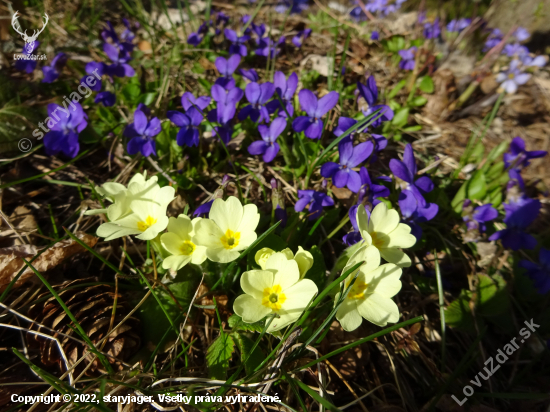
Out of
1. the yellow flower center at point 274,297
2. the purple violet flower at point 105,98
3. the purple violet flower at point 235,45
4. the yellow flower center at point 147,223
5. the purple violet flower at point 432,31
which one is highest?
the purple violet flower at point 432,31

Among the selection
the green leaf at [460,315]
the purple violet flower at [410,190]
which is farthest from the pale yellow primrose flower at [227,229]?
the green leaf at [460,315]

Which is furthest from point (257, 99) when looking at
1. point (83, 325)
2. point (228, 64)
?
point (83, 325)

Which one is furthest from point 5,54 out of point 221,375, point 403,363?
point 403,363

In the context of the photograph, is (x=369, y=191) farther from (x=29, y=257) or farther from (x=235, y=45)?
(x=235, y=45)

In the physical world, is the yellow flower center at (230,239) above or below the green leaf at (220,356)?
above

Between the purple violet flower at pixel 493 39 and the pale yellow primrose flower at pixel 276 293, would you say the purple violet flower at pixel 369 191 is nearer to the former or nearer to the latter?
the pale yellow primrose flower at pixel 276 293

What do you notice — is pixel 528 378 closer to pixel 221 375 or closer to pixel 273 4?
pixel 221 375

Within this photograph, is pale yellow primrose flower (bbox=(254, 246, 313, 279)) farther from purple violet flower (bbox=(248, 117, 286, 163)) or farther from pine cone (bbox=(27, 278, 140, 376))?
purple violet flower (bbox=(248, 117, 286, 163))
